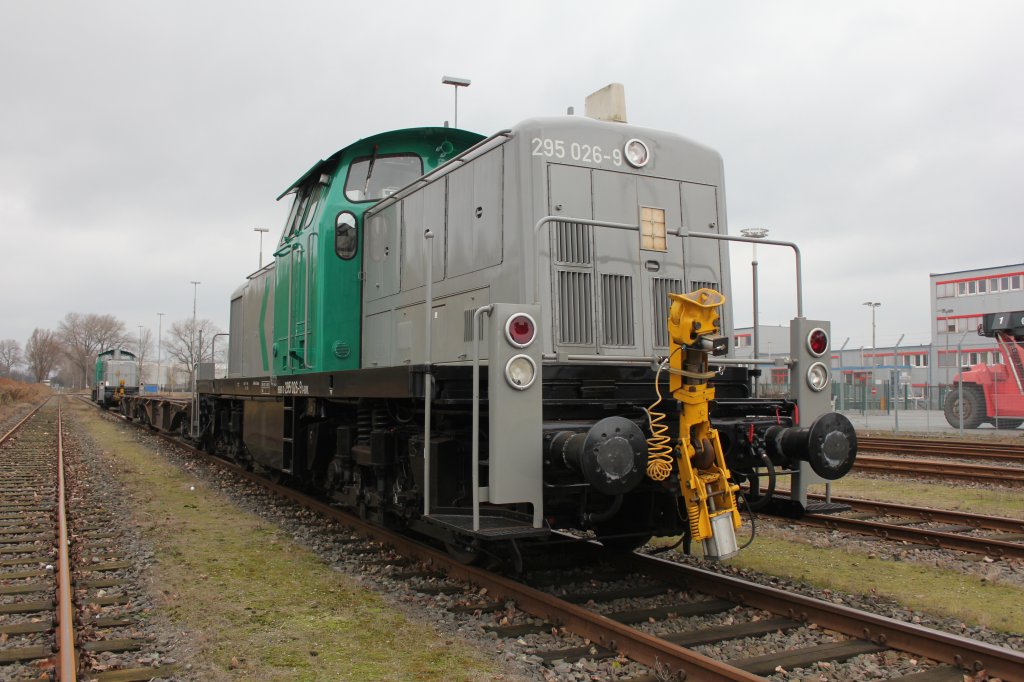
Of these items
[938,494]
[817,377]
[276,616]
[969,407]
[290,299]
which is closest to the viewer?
[276,616]

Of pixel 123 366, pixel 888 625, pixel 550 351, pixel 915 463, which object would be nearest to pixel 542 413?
pixel 550 351

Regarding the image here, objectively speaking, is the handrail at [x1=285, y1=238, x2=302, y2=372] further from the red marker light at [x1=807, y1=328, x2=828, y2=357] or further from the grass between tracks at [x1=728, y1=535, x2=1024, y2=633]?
the red marker light at [x1=807, y1=328, x2=828, y2=357]

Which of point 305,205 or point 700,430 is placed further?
point 305,205

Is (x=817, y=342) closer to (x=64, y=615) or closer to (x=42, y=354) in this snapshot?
(x=64, y=615)

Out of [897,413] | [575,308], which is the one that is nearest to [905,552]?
[575,308]

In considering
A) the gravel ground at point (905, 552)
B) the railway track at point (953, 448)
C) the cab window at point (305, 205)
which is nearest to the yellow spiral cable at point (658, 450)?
the gravel ground at point (905, 552)

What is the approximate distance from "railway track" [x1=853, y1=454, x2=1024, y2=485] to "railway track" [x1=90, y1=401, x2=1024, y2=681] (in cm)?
762

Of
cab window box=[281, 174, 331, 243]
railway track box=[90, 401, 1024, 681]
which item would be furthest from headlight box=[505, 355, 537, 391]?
cab window box=[281, 174, 331, 243]

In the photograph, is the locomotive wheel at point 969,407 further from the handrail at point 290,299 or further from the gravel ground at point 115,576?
the gravel ground at point 115,576

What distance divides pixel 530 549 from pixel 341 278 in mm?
3142

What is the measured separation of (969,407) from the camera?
20.3m

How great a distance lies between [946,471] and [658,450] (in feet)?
29.3

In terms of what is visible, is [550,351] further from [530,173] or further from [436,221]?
[436,221]

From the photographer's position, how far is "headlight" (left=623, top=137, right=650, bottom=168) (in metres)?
5.46
